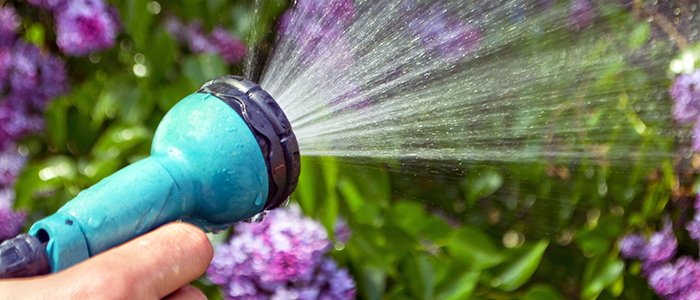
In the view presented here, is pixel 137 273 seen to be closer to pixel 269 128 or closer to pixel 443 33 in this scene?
pixel 269 128

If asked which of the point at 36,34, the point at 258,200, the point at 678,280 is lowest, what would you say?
the point at 678,280

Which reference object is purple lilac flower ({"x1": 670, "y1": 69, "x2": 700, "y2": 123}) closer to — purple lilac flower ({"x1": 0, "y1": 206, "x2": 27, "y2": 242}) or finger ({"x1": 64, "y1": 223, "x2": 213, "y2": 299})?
finger ({"x1": 64, "y1": 223, "x2": 213, "y2": 299})

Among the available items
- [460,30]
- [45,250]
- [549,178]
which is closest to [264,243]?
[45,250]

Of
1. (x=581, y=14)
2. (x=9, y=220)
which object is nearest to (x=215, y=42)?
(x=9, y=220)

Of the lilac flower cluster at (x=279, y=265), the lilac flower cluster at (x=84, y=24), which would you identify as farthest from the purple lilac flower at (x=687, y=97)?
the lilac flower cluster at (x=84, y=24)

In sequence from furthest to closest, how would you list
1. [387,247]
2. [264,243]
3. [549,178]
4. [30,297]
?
[549,178], [387,247], [264,243], [30,297]

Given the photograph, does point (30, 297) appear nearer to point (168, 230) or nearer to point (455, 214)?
point (168, 230)

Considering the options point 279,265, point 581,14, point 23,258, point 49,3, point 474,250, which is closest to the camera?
point 23,258
